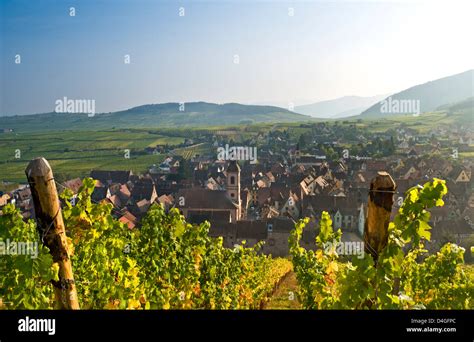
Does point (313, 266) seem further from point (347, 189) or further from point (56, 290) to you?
point (347, 189)

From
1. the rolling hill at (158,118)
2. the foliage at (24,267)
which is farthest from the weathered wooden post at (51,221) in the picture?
the rolling hill at (158,118)

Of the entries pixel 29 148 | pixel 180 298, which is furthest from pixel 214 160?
pixel 180 298

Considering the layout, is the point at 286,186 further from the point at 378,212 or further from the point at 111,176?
the point at 378,212

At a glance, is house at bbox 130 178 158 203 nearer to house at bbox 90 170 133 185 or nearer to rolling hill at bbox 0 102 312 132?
house at bbox 90 170 133 185

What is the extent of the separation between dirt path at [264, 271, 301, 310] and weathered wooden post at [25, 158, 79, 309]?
10.1 m

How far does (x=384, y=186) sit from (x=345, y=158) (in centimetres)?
7028

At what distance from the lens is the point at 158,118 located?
15562 centimetres

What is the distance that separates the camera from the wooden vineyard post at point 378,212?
3262 millimetres

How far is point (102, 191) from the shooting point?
53281 millimetres

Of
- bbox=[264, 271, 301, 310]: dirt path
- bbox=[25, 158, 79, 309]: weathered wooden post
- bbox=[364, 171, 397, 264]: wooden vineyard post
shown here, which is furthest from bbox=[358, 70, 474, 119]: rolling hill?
bbox=[25, 158, 79, 309]: weathered wooden post

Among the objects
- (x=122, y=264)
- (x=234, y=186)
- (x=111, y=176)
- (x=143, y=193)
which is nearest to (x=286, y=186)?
(x=234, y=186)

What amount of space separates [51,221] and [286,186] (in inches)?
1975

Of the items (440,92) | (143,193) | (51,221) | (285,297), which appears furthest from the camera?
(440,92)

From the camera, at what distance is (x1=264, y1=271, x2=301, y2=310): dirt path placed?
15312 millimetres
